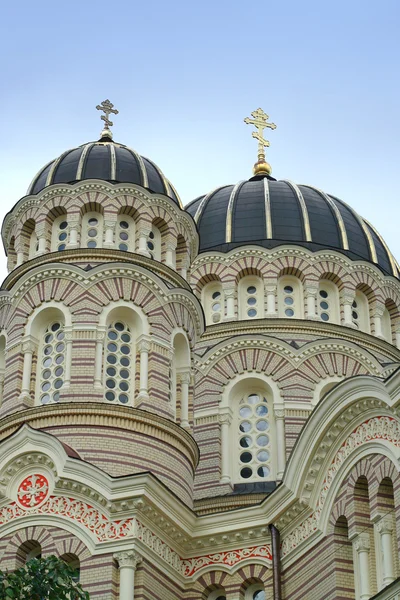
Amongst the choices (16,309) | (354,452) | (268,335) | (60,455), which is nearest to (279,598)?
(354,452)

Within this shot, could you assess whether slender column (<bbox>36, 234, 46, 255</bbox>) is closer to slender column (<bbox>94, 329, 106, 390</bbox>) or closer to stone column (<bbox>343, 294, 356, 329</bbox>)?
slender column (<bbox>94, 329, 106, 390</bbox>)

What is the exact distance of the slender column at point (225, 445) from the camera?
29.5 meters

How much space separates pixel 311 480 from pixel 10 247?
10.3 m

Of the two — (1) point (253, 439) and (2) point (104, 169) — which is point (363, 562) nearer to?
(1) point (253, 439)

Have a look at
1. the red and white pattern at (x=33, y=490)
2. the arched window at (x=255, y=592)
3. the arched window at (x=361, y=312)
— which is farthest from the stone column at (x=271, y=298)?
the red and white pattern at (x=33, y=490)

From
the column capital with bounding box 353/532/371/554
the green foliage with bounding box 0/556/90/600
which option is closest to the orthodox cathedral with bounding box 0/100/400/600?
the column capital with bounding box 353/532/371/554

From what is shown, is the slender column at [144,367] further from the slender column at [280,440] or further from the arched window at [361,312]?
the arched window at [361,312]

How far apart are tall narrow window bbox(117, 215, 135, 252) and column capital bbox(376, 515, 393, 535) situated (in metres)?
9.46

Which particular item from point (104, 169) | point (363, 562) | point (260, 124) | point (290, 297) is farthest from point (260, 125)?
point (363, 562)

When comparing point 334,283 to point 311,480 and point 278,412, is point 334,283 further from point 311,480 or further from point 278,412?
point 311,480

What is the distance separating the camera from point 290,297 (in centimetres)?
3366

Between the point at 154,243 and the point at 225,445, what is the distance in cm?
543

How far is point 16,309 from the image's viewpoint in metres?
26.1

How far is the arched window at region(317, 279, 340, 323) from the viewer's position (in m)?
33.3
